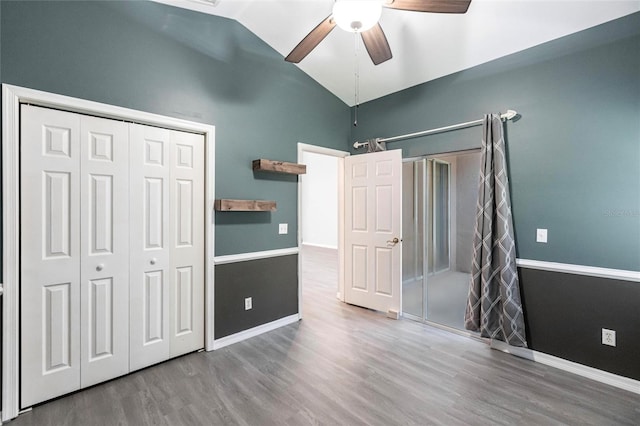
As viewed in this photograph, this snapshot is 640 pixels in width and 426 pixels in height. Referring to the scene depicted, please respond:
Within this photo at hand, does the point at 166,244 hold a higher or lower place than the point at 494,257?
higher

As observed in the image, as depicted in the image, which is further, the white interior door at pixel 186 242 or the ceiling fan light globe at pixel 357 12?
the white interior door at pixel 186 242

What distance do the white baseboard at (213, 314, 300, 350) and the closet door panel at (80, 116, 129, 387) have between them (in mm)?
778

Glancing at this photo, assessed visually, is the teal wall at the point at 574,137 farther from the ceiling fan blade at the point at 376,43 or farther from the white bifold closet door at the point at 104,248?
the white bifold closet door at the point at 104,248

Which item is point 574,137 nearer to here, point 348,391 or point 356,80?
point 356,80

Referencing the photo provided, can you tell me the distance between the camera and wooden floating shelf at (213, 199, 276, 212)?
9.11 ft

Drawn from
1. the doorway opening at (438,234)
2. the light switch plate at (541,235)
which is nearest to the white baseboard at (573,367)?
the doorway opening at (438,234)

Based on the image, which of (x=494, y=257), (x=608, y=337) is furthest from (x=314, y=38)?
(x=608, y=337)

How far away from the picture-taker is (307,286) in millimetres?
5070

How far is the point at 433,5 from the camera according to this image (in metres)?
1.73

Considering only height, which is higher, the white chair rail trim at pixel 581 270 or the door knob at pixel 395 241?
the door knob at pixel 395 241

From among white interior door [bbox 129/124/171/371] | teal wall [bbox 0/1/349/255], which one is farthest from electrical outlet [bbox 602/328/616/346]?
white interior door [bbox 129/124/171/371]

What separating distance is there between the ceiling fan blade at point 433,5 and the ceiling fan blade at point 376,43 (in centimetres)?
17

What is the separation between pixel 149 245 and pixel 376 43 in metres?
2.41

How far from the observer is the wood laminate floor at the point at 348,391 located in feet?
6.26
